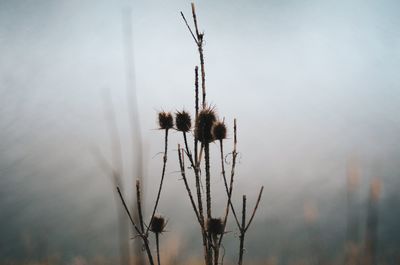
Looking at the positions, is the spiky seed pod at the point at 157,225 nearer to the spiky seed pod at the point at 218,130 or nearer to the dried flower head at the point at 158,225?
the dried flower head at the point at 158,225

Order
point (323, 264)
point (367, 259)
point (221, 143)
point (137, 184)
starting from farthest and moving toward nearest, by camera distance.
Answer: point (323, 264) → point (367, 259) → point (221, 143) → point (137, 184)

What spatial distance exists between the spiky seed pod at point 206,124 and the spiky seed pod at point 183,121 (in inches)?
8.8

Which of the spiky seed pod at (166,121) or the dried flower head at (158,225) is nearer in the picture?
the dried flower head at (158,225)

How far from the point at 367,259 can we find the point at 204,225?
1.52 metres

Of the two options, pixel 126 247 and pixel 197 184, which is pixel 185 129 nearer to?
pixel 197 184

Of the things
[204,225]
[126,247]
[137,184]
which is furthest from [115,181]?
[204,225]

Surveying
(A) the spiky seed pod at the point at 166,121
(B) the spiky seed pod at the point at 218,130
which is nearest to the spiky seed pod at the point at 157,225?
(A) the spiky seed pod at the point at 166,121

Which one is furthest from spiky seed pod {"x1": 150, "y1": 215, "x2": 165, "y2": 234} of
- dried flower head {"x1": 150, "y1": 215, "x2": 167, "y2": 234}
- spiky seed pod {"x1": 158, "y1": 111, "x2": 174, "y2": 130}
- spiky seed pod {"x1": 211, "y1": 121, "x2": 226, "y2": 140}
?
spiky seed pod {"x1": 211, "y1": 121, "x2": 226, "y2": 140}

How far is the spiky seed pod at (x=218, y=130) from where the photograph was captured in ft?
9.18

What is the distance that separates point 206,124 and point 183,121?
0.31 metres

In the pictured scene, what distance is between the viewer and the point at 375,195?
101 inches

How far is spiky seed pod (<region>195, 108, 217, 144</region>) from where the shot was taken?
2604mm

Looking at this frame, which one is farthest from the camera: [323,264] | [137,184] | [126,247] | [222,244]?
[323,264]

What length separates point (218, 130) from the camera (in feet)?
9.34
